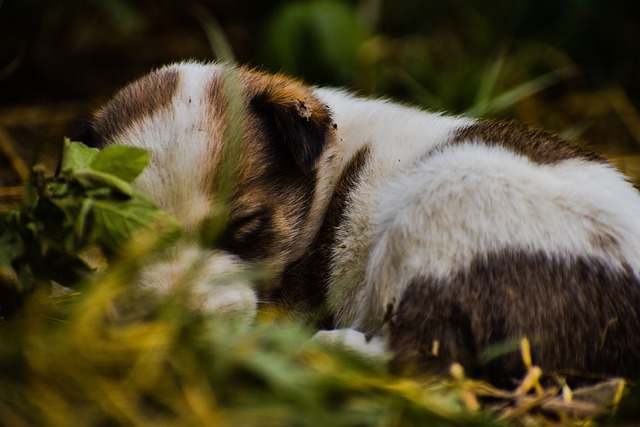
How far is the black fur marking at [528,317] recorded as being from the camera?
2561 mm

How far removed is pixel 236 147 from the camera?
3.03 metres

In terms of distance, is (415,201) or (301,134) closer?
(415,201)

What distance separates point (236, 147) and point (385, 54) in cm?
403

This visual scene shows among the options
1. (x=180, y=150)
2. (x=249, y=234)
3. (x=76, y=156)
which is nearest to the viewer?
(x=76, y=156)

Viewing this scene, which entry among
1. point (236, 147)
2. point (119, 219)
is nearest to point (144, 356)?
point (119, 219)

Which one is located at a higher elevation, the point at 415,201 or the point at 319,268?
the point at 415,201

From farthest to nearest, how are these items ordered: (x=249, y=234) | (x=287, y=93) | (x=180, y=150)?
(x=287, y=93)
(x=249, y=234)
(x=180, y=150)

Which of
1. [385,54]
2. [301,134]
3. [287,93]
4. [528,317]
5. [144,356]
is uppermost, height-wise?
[385,54]

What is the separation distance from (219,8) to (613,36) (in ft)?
12.3

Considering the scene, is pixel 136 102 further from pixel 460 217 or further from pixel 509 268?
pixel 509 268

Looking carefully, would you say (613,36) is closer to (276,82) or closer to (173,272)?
(276,82)

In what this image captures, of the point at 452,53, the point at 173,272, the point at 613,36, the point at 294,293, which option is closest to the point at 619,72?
the point at 613,36

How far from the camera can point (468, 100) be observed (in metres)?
5.62

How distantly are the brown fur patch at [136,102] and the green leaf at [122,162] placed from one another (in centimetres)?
42
